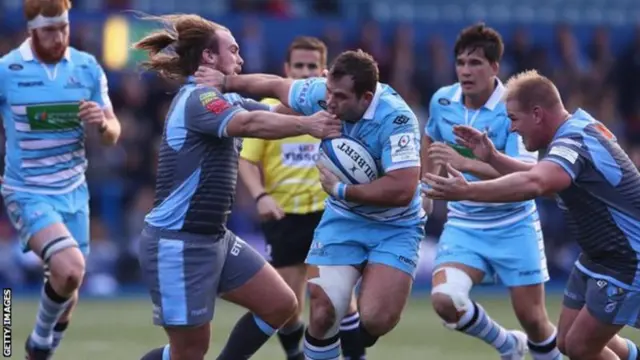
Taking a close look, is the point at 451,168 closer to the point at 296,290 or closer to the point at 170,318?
the point at 170,318

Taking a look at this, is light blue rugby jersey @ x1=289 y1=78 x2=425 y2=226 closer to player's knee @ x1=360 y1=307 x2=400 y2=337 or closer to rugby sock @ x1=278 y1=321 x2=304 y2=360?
player's knee @ x1=360 y1=307 x2=400 y2=337

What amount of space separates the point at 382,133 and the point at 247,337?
64.0 inches

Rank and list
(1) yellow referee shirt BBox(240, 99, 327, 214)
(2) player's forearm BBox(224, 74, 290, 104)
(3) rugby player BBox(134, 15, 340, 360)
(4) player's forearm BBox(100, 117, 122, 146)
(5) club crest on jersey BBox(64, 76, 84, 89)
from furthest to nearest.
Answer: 1. (1) yellow referee shirt BBox(240, 99, 327, 214)
2. (5) club crest on jersey BBox(64, 76, 84, 89)
3. (4) player's forearm BBox(100, 117, 122, 146)
4. (2) player's forearm BBox(224, 74, 290, 104)
5. (3) rugby player BBox(134, 15, 340, 360)

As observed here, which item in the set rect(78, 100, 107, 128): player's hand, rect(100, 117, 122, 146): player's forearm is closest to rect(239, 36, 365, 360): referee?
rect(100, 117, 122, 146): player's forearm

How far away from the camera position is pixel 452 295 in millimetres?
10055

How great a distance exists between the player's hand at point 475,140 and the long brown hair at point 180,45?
1599mm

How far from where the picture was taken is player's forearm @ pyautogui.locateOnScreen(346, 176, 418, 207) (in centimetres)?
904

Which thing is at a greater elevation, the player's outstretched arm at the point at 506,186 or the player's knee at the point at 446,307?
the player's outstretched arm at the point at 506,186

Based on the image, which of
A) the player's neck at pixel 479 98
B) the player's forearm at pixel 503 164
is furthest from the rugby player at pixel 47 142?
the player's forearm at pixel 503 164

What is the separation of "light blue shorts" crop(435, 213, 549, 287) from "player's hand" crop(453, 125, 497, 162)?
159 cm

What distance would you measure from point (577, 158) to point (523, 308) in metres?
2.04

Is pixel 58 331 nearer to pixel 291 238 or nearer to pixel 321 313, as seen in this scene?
pixel 291 238

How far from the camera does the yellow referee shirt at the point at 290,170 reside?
36.9 feet

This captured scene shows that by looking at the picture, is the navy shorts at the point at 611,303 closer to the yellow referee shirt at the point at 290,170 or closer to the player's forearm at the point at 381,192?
the player's forearm at the point at 381,192
